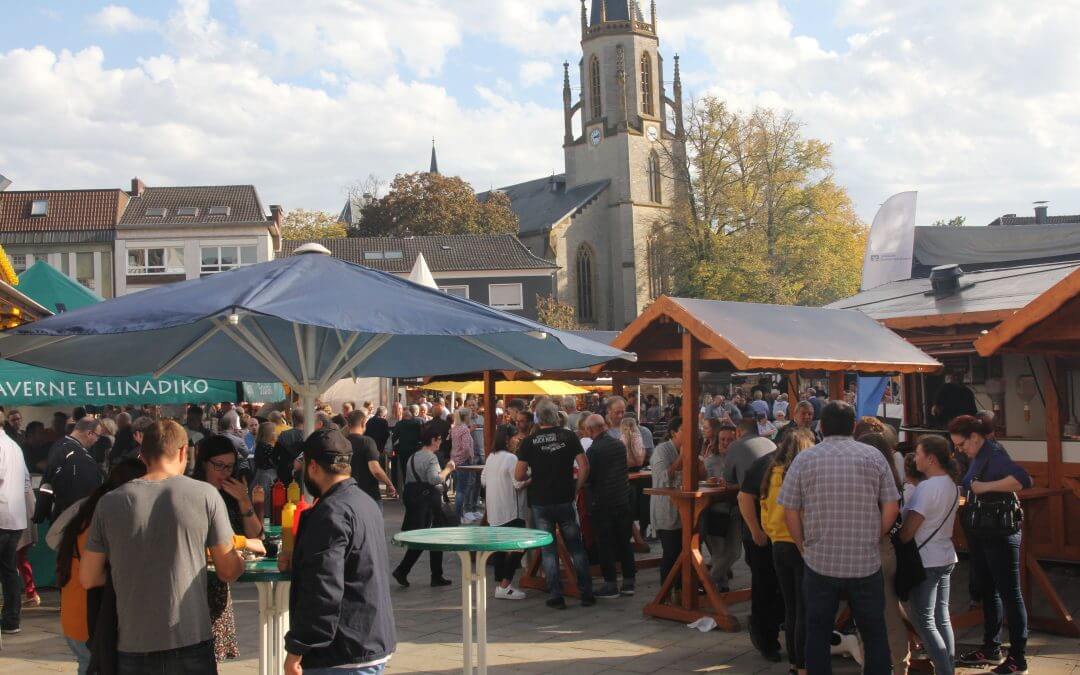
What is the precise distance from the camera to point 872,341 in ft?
33.5

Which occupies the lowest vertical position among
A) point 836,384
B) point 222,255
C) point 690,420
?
point 690,420

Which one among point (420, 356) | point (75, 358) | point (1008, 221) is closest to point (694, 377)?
point (420, 356)

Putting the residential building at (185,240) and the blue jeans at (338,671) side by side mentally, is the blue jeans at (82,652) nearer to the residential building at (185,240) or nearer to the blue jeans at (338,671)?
the blue jeans at (338,671)

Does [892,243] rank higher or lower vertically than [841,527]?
higher

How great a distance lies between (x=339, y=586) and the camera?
4016mm

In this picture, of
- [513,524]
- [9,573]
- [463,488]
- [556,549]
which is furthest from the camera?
[463,488]

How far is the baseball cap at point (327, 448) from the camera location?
13.7ft

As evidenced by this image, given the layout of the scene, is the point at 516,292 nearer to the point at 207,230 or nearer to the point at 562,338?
the point at 207,230

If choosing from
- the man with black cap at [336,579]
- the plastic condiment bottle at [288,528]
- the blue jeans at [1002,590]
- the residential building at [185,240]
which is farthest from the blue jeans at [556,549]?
the residential building at [185,240]

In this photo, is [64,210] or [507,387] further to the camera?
[64,210]

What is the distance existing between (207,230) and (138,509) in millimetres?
52252

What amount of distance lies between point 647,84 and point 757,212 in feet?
99.0

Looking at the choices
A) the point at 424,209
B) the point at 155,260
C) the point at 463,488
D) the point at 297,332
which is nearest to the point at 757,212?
the point at 424,209

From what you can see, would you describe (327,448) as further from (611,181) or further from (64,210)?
(611,181)
